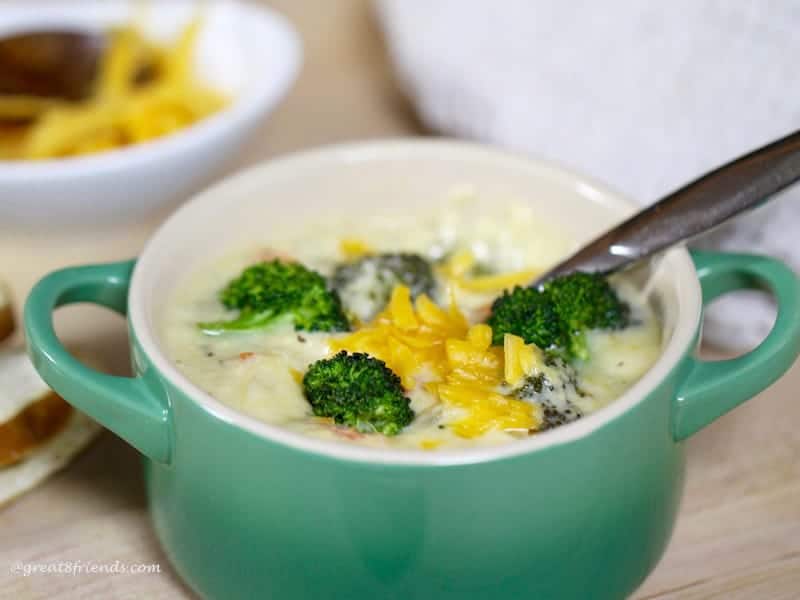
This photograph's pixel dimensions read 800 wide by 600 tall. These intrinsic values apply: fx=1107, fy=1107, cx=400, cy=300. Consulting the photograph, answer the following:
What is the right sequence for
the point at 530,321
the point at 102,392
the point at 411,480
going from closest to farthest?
the point at 411,480 < the point at 102,392 < the point at 530,321

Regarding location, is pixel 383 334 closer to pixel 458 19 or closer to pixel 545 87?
pixel 545 87

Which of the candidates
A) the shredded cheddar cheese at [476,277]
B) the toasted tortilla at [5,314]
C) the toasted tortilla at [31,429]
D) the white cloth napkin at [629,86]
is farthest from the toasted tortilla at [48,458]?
the white cloth napkin at [629,86]

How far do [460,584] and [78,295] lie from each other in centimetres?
56

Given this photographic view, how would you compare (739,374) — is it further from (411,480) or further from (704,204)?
(411,480)

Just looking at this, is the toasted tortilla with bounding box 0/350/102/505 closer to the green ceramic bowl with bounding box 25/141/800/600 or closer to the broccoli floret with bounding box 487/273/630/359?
the green ceramic bowl with bounding box 25/141/800/600

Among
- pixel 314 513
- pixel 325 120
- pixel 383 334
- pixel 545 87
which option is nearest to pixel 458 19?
pixel 545 87

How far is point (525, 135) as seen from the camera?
188cm

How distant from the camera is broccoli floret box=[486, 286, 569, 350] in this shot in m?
1.24

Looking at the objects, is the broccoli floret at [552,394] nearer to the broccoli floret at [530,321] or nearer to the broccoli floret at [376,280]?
the broccoli floret at [530,321]

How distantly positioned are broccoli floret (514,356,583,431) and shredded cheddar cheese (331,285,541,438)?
0.01 m

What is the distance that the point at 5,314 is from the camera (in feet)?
5.21

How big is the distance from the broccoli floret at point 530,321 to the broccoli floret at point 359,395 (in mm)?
152

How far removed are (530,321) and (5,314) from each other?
790 millimetres

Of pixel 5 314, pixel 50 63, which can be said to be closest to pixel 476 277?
pixel 5 314
